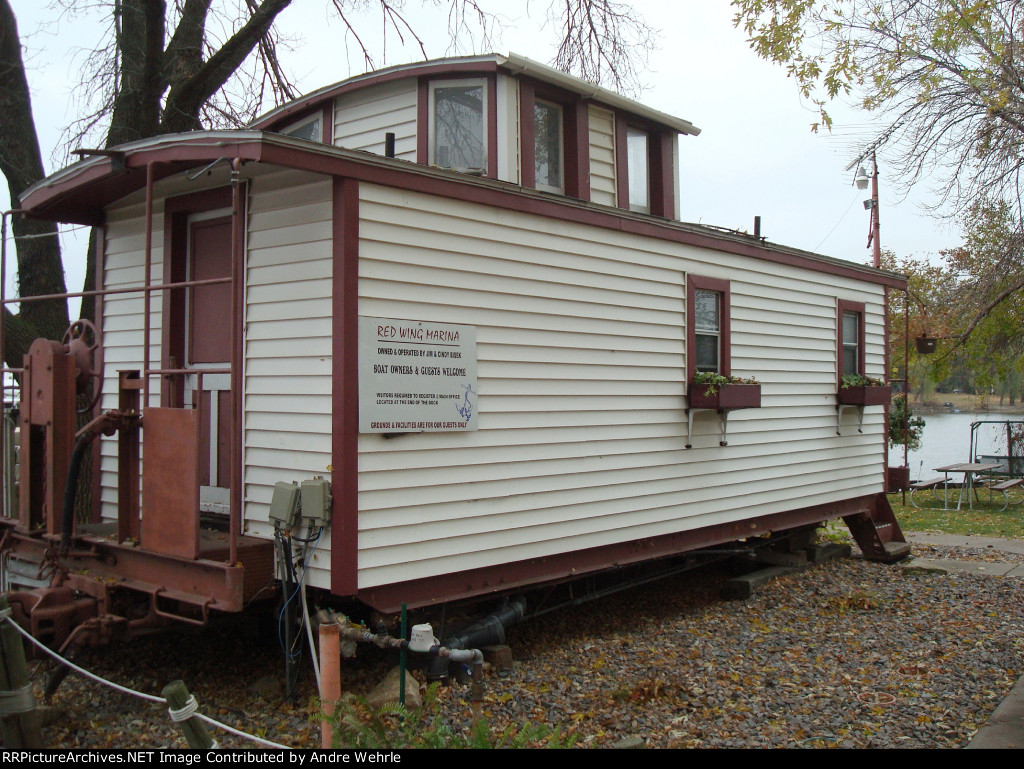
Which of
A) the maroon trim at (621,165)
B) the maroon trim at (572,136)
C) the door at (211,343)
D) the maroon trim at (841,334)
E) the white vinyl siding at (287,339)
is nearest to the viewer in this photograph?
the white vinyl siding at (287,339)

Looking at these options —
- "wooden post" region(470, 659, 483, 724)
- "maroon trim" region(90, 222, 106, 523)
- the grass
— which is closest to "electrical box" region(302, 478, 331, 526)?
"wooden post" region(470, 659, 483, 724)

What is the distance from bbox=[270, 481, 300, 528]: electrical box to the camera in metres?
5.02

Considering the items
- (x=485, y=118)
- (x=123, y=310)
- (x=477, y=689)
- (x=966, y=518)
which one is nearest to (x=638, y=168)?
(x=485, y=118)

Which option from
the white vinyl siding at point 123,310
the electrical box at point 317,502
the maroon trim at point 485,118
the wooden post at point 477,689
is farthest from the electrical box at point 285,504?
the maroon trim at point 485,118

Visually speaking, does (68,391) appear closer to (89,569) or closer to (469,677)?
(89,569)

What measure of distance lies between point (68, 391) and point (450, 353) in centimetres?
243

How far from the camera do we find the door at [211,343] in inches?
243

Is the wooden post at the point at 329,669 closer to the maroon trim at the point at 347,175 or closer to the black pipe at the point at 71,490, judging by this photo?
the black pipe at the point at 71,490

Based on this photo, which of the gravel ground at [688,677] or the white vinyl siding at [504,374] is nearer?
the gravel ground at [688,677]

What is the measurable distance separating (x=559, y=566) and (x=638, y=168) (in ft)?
14.9

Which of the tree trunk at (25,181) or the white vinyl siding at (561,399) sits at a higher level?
the tree trunk at (25,181)

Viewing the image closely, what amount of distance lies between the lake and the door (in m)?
19.6

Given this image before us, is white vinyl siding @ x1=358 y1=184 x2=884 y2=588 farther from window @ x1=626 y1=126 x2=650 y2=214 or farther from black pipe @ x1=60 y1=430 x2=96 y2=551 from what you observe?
black pipe @ x1=60 y1=430 x2=96 y2=551

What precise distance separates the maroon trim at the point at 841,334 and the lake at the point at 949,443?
12.6 metres
